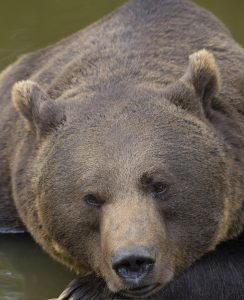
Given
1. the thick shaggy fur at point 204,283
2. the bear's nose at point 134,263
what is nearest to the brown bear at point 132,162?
the bear's nose at point 134,263

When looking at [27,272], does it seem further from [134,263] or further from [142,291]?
[134,263]

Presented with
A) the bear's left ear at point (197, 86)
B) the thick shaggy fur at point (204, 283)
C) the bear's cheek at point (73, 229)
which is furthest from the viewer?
the thick shaggy fur at point (204, 283)

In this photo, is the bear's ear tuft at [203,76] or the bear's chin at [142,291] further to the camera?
the bear's ear tuft at [203,76]

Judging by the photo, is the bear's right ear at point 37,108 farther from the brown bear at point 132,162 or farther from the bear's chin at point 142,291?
the bear's chin at point 142,291

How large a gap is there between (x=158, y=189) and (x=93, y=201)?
38 cm

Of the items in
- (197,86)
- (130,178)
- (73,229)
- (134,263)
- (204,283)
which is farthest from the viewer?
(204,283)

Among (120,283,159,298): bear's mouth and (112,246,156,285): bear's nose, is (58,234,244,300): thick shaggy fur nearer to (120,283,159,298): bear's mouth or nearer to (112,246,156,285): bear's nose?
(120,283,159,298): bear's mouth

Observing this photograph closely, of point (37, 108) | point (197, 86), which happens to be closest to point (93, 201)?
point (37, 108)

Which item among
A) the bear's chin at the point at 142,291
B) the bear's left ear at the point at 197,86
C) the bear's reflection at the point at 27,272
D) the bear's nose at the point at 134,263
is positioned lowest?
the bear's reflection at the point at 27,272

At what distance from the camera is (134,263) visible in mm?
6367

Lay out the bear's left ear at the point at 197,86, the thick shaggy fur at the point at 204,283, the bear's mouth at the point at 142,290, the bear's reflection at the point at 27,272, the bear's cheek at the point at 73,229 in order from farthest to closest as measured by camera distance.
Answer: the bear's reflection at the point at 27,272 → the thick shaggy fur at the point at 204,283 → the bear's left ear at the point at 197,86 → the bear's cheek at the point at 73,229 → the bear's mouth at the point at 142,290

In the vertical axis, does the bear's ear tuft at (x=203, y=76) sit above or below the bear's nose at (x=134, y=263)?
above

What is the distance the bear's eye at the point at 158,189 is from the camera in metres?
6.88

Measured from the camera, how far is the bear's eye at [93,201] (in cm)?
693
